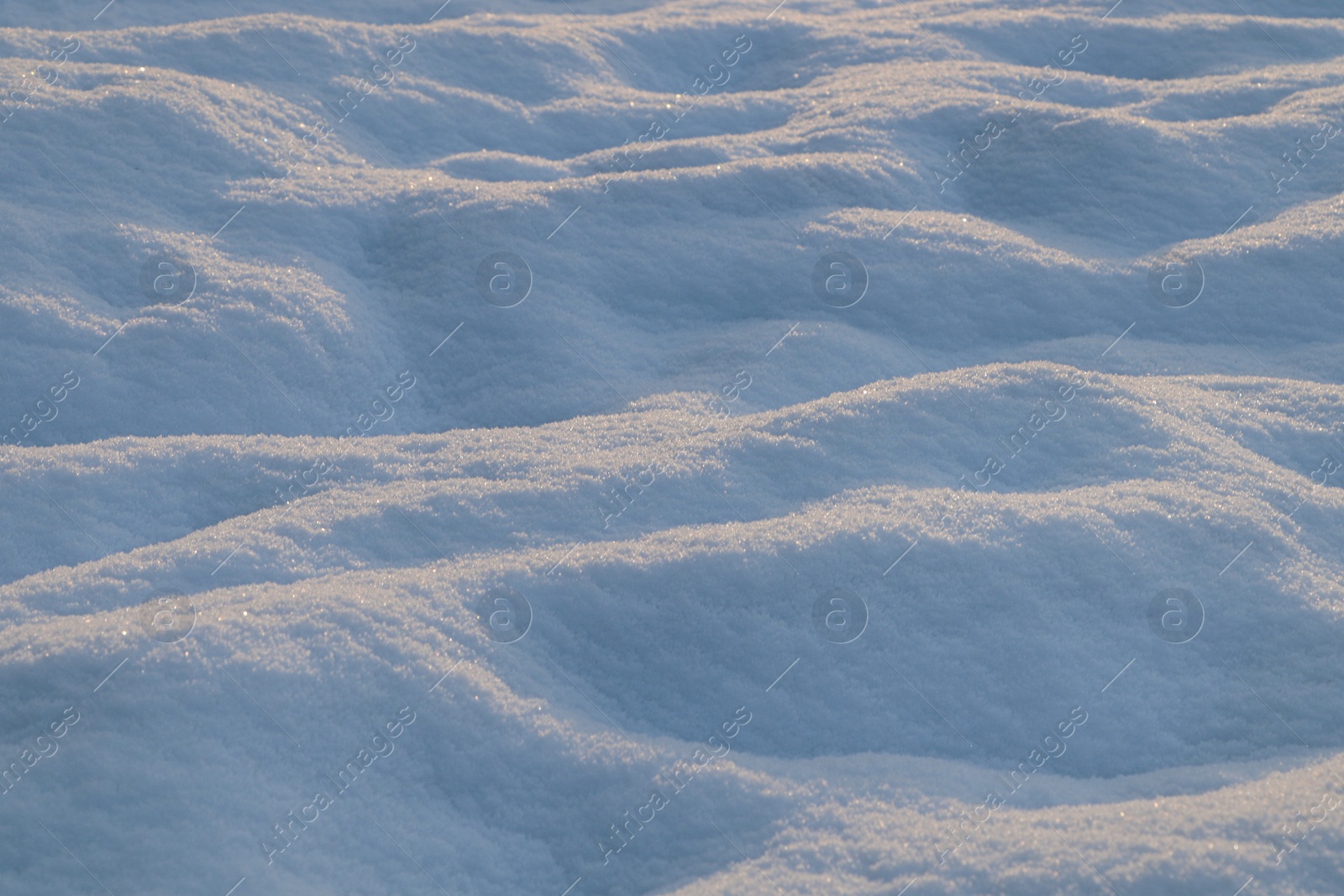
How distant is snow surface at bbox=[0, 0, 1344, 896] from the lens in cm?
283

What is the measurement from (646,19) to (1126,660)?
793 cm

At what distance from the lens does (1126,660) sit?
3.47 meters

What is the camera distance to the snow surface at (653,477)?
9.30ft

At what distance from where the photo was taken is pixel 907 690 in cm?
339

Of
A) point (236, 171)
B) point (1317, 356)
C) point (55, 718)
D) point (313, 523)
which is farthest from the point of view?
point (236, 171)

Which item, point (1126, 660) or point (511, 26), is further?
point (511, 26)

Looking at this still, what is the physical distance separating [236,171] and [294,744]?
14.6 feet

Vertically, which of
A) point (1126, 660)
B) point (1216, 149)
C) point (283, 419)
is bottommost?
point (283, 419)

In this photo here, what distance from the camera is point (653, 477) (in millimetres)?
4090

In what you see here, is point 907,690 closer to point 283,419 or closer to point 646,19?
point 283,419

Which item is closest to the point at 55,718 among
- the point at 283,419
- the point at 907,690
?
Answer: the point at 283,419

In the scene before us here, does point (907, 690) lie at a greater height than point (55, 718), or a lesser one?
lesser

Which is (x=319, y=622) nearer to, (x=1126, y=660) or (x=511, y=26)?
(x=1126, y=660)

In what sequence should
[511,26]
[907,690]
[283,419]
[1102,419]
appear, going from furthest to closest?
[511,26]
[283,419]
[1102,419]
[907,690]
